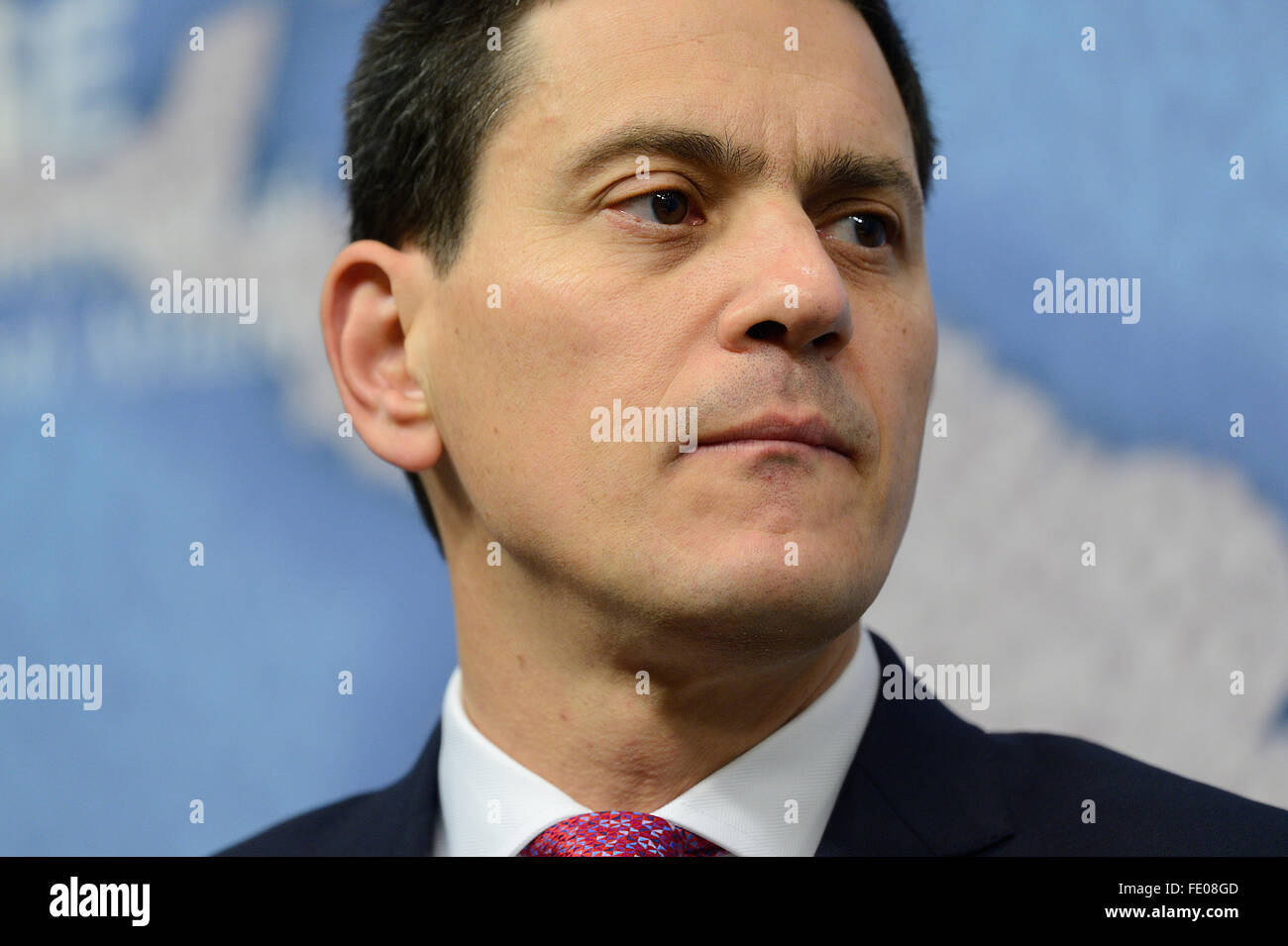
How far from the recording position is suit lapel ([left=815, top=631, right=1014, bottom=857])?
91.0 inches

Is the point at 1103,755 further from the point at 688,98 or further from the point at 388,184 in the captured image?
the point at 388,184

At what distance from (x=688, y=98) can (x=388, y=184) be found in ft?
2.30

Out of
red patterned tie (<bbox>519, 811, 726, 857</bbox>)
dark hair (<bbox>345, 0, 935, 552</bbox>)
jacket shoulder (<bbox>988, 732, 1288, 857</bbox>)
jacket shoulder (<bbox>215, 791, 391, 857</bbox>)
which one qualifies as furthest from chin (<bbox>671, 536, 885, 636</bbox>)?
jacket shoulder (<bbox>215, 791, 391, 857</bbox>)

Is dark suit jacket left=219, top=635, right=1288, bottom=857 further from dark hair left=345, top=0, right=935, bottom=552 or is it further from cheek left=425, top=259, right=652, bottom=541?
dark hair left=345, top=0, right=935, bottom=552

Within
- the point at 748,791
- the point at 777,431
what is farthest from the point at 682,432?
the point at 748,791

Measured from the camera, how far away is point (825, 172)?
231 centimetres

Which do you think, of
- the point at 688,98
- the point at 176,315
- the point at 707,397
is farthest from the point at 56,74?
the point at 707,397

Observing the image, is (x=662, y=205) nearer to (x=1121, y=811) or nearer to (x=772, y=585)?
(x=772, y=585)

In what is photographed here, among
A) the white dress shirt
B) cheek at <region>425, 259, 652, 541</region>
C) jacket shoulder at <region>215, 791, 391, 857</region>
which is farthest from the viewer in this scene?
jacket shoulder at <region>215, 791, 391, 857</region>

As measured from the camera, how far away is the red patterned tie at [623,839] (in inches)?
88.3

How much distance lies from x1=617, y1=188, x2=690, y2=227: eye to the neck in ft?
1.98

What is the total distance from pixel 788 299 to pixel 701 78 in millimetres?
412

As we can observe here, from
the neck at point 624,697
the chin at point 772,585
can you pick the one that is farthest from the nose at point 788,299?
the neck at point 624,697

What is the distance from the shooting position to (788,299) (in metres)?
2.11
